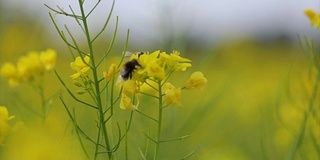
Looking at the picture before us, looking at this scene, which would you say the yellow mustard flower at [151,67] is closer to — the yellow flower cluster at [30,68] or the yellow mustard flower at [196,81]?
the yellow mustard flower at [196,81]

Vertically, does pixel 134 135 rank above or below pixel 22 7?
below

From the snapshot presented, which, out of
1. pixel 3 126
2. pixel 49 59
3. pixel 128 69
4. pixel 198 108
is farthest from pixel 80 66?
pixel 198 108

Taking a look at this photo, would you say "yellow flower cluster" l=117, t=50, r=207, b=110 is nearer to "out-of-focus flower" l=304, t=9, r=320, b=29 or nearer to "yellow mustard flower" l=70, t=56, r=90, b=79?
"yellow mustard flower" l=70, t=56, r=90, b=79

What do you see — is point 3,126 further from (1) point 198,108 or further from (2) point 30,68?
(1) point 198,108

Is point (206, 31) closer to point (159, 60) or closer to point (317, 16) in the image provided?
point (317, 16)

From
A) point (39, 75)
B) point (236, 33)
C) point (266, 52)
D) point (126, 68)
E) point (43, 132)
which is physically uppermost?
point (126, 68)

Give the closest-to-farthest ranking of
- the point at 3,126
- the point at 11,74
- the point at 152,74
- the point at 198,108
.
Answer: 1. the point at 152,74
2. the point at 3,126
3. the point at 11,74
4. the point at 198,108

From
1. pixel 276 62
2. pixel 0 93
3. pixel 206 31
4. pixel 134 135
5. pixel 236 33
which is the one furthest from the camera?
pixel 276 62

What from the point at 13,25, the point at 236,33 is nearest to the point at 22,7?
the point at 13,25

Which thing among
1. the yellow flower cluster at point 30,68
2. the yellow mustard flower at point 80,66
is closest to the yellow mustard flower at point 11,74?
the yellow flower cluster at point 30,68
